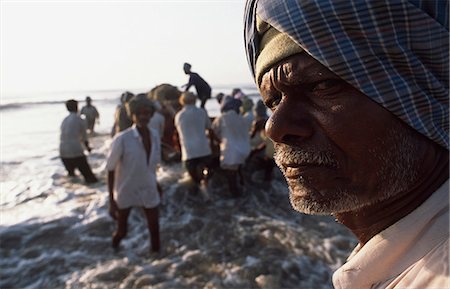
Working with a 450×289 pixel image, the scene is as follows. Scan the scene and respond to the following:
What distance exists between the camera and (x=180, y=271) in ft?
15.1

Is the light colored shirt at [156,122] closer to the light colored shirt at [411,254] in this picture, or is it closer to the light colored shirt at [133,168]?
the light colored shirt at [133,168]

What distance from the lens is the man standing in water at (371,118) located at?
41.1 inches

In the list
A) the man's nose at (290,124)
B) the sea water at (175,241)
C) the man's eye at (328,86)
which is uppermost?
the man's eye at (328,86)

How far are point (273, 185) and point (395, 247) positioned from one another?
7.08 meters

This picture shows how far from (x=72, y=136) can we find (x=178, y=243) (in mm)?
4057

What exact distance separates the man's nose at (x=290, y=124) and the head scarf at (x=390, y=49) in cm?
17

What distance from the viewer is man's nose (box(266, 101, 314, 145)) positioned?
3.76 feet

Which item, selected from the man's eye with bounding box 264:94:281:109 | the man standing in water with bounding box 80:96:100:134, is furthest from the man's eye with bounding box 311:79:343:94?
the man standing in water with bounding box 80:96:100:134

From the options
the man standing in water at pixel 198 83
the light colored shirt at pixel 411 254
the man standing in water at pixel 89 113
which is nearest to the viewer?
the light colored shirt at pixel 411 254

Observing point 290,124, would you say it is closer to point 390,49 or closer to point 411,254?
point 390,49

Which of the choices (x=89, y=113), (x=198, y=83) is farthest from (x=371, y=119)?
(x=89, y=113)

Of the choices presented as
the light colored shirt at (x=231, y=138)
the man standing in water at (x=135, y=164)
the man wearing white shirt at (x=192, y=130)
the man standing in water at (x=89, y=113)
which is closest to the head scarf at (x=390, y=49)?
the man standing in water at (x=135, y=164)

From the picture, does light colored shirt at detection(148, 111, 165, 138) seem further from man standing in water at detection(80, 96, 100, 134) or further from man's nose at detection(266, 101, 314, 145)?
man standing in water at detection(80, 96, 100, 134)

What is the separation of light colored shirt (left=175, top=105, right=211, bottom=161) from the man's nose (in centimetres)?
553
